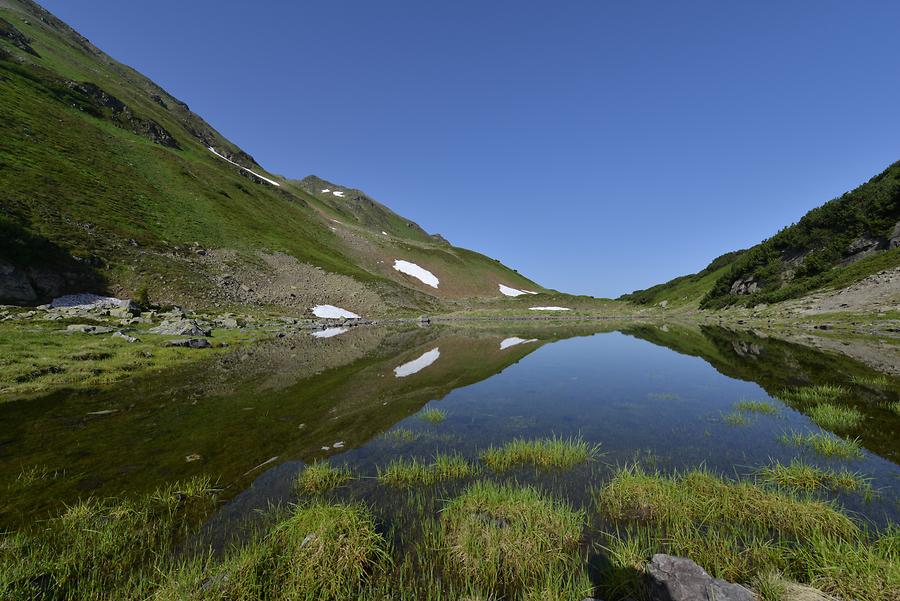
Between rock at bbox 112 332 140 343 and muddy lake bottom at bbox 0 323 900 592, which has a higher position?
rock at bbox 112 332 140 343

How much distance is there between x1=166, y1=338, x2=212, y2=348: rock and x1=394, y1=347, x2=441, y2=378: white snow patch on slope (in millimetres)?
15349

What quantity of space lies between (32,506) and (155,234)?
60192 millimetres

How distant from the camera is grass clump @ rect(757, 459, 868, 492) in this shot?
7.95 metres

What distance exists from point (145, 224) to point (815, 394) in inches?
2954

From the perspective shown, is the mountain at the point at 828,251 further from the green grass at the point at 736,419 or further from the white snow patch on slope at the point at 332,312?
the white snow patch on slope at the point at 332,312

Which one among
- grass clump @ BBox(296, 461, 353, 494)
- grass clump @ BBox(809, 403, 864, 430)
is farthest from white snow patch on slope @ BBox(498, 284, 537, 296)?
grass clump @ BBox(296, 461, 353, 494)

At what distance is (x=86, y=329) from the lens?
80.2 ft

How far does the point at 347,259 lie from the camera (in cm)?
9350

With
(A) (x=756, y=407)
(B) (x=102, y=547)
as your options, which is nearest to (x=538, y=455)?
(B) (x=102, y=547)

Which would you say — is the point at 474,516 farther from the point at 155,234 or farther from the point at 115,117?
the point at 115,117

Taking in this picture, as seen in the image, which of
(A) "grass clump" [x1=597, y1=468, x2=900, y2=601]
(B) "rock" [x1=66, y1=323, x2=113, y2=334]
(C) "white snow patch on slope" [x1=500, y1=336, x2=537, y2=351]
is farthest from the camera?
(C) "white snow patch on slope" [x1=500, y1=336, x2=537, y2=351]

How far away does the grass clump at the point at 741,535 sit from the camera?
15.9ft

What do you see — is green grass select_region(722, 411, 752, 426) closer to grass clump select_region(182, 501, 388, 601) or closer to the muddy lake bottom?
the muddy lake bottom

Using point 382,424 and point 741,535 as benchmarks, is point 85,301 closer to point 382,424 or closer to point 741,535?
point 382,424
